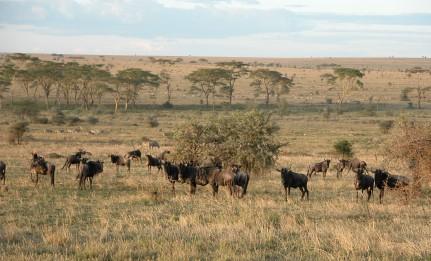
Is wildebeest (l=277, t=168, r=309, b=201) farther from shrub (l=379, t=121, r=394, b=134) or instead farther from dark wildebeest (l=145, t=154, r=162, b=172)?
shrub (l=379, t=121, r=394, b=134)

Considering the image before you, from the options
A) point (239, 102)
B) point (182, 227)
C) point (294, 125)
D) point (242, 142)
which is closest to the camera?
point (182, 227)

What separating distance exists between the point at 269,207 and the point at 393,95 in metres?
90.9

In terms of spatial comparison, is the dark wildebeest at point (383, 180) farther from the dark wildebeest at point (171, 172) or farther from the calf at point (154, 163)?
the calf at point (154, 163)

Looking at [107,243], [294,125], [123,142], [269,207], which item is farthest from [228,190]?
[294,125]

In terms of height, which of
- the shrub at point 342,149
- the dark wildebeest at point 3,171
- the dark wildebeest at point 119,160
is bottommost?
the shrub at point 342,149

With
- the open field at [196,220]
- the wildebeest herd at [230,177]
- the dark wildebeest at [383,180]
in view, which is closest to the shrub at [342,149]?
the open field at [196,220]

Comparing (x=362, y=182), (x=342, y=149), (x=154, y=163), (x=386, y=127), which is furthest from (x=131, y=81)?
(x=362, y=182)

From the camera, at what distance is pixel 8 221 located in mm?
13977

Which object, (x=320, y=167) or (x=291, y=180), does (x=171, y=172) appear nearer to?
(x=291, y=180)

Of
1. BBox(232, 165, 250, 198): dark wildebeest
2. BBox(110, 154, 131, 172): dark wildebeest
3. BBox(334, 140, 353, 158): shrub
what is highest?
BBox(232, 165, 250, 198): dark wildebeest

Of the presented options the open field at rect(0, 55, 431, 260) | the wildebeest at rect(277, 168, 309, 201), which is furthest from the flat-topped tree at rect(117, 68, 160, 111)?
the wildebeest at rect(277, 168, 309, 201)

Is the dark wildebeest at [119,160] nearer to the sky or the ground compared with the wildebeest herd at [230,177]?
nearer to the ground

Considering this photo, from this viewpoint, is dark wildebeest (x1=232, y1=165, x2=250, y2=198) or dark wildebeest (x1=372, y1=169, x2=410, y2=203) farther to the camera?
dark wildebeest (x1=232, y1=165, x2=250, y2=198)

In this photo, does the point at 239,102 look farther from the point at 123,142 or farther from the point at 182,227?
the point at 182,227
